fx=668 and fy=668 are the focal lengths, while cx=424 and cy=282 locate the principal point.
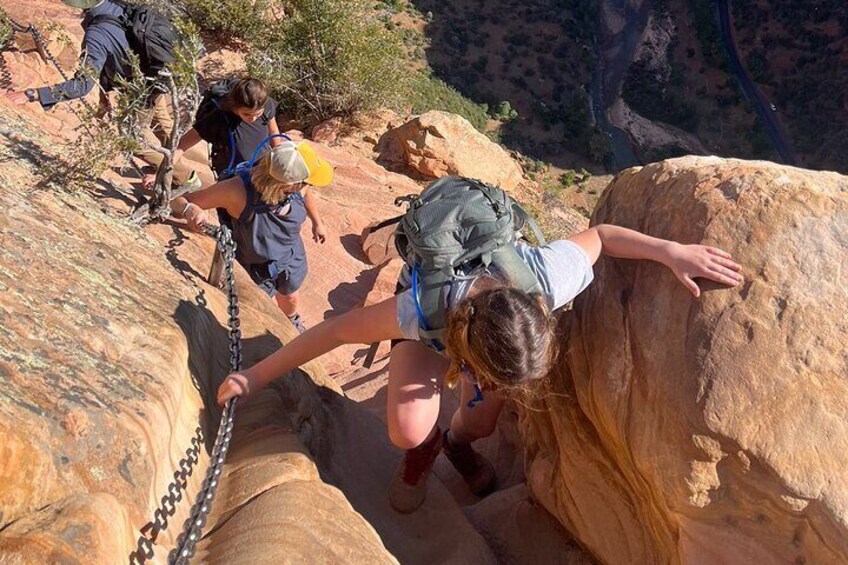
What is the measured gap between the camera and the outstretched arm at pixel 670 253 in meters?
2.69

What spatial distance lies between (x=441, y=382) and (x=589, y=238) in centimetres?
90

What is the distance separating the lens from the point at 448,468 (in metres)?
4.18

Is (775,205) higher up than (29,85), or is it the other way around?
(775,205)

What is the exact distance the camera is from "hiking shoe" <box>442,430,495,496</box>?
391cm

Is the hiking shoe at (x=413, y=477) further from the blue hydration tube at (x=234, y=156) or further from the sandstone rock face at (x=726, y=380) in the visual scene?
the blue hydration tube at (x=234, y=156)

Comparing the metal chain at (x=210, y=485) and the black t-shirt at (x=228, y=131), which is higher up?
the black t-shirt at (x=228, y=131)

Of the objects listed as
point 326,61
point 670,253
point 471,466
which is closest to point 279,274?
point 471,466

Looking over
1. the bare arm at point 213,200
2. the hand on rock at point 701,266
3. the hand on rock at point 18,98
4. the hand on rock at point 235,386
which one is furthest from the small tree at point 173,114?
the hand on rock at point 701,266

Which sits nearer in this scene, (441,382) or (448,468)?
(441,382)

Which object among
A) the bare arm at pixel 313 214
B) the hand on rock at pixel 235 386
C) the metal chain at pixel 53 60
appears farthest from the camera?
the bare arm at pixel 313 214

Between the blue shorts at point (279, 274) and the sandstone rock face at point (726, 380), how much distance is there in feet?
6.73

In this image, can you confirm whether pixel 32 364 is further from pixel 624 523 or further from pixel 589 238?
pixel 624 523

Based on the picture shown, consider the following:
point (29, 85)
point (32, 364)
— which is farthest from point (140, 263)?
point (29, 85)

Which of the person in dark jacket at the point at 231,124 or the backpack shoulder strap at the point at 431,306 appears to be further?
the person in dark jacket at the point at 231,124
